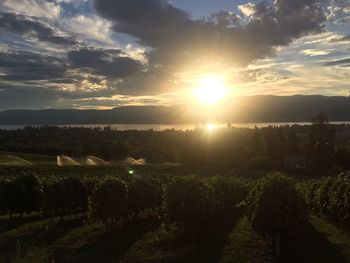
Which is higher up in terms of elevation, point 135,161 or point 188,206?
point 188,206

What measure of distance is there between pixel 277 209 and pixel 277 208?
5 centimetres

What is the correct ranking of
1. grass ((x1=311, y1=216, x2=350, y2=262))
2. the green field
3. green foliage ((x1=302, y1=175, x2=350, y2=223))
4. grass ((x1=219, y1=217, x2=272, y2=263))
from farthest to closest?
green foliage ((x1=302, y1=175, x2=350, y2=223)) < grass ((x1=311, y1=216, x2=350, y2=262)) < the green field < grass ((x1=219, y1=217, x2=272, y2=263))

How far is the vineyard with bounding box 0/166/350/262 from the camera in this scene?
70.1 ft

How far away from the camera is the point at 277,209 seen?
20.7 meters

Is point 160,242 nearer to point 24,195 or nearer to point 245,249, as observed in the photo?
point 245,249

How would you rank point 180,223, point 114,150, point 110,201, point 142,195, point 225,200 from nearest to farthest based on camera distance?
1. point 180,223
2. point 110,201
3. point 142,195
4. point 225,200
5. point 114,150

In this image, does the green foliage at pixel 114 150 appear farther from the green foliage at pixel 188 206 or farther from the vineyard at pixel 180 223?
the green foliage at pixel 188 206

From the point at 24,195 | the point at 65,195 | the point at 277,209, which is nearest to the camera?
the point at 277,209

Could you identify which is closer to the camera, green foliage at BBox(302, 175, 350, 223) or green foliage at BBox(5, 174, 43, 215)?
green foliage at BBox(302, 175, 350, 223)

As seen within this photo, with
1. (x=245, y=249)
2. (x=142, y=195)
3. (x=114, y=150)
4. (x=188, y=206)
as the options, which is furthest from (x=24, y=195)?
(x=114, y=150)

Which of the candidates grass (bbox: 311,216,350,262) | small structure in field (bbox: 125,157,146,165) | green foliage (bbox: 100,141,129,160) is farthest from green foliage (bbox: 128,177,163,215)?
green foliage (bbox: 100,141,129,160)

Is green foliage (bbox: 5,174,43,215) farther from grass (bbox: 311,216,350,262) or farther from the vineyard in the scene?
grass (bbox: 311,216,350,262)

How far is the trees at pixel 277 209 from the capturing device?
20.8 metres

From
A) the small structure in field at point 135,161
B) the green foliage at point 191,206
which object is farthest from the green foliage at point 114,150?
the green foliage at point 191,206
